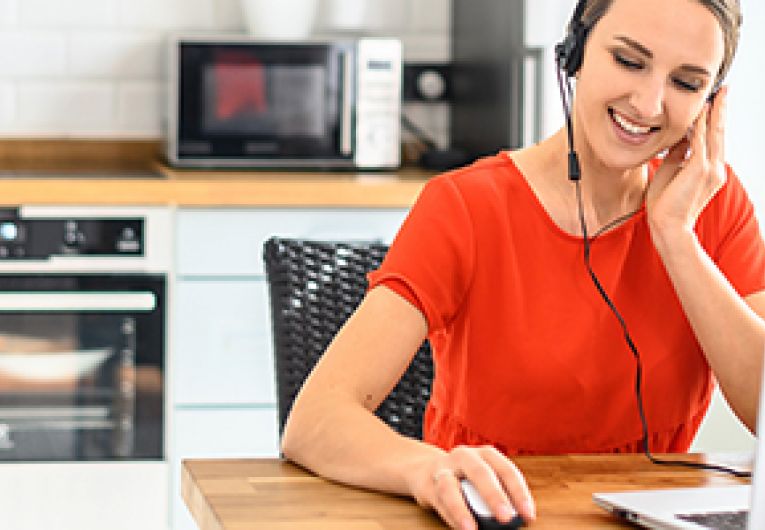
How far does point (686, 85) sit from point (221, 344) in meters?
1.64

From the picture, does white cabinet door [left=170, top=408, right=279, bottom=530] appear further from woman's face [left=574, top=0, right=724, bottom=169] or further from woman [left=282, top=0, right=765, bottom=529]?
woman's face [left=574, top=0, right=724, bottom=169]

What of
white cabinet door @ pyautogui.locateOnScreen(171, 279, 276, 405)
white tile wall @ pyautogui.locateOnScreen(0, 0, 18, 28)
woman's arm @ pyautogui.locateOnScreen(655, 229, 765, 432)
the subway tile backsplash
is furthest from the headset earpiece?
white tile wall @ pyautogui.locateOnScreen(0, 0, 18, 28)

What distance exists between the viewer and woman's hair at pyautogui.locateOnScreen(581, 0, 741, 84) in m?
1.59

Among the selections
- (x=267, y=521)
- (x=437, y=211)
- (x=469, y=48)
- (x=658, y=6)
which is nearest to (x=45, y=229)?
(x=469, y=48)

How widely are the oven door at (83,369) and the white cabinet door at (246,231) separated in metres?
0.10

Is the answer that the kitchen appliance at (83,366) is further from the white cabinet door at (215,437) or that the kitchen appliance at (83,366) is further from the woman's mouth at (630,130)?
the woman's mouth at (630,130)

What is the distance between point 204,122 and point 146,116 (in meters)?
0.37

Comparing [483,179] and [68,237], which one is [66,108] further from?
[483,179]

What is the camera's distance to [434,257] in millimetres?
1601

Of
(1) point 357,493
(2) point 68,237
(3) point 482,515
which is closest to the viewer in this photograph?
(3) point 482,515

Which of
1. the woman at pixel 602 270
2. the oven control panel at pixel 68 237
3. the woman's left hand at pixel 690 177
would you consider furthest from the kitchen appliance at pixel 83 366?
the woman's left hand at pixel 690 177

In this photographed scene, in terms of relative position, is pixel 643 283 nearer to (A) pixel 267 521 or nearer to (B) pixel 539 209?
(B) pixel 539 209

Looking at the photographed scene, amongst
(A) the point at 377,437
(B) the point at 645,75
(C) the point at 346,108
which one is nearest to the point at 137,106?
(C) the point at 346,108

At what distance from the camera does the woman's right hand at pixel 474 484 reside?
1.11 meters
